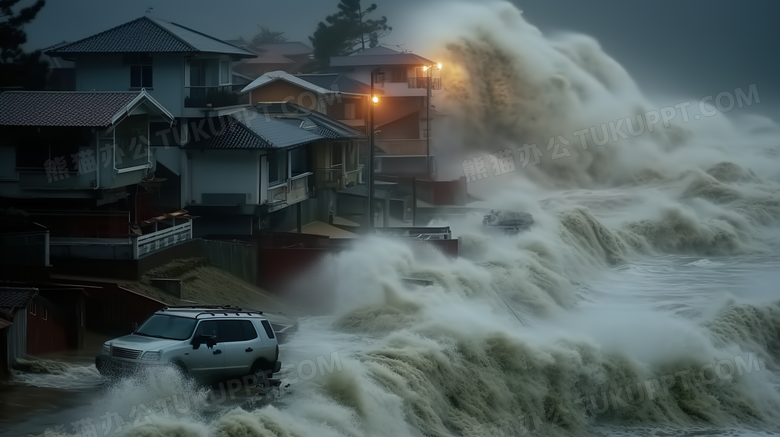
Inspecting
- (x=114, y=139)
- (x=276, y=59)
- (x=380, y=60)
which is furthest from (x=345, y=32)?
(x=114, y=139)

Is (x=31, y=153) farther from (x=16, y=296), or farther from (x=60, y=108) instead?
(x=16, y=296)

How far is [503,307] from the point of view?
1245 inches

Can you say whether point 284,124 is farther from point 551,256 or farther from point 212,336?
point 212,336

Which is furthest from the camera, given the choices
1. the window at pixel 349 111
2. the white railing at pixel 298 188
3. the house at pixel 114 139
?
the window at pixel 349 111

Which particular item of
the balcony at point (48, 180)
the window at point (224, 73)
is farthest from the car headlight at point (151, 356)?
the window at point (224, 73)

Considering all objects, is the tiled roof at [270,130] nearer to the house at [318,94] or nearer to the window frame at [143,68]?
the window frame at [143,68]

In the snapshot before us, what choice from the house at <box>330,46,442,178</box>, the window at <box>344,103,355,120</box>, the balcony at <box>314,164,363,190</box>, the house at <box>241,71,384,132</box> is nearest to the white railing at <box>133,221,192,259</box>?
the balcony at <box>314,164,363,190</box>

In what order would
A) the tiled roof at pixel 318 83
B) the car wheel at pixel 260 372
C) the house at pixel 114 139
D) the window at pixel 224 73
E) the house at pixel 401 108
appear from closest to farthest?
the car wheel at pixel 260 372 < the house at pixel 114 139 < the window at pixel 224 73 < the tiled roof at pixel 318 83 < the house at pixel 401 108

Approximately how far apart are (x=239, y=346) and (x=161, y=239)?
1079cm

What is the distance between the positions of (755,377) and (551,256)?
43.8 feet

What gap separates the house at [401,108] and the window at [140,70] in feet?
81.4

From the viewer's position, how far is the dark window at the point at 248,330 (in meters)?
18.0

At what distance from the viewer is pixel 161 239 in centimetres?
2777

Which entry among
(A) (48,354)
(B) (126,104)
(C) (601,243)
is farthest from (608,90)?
(A) (48,354)
